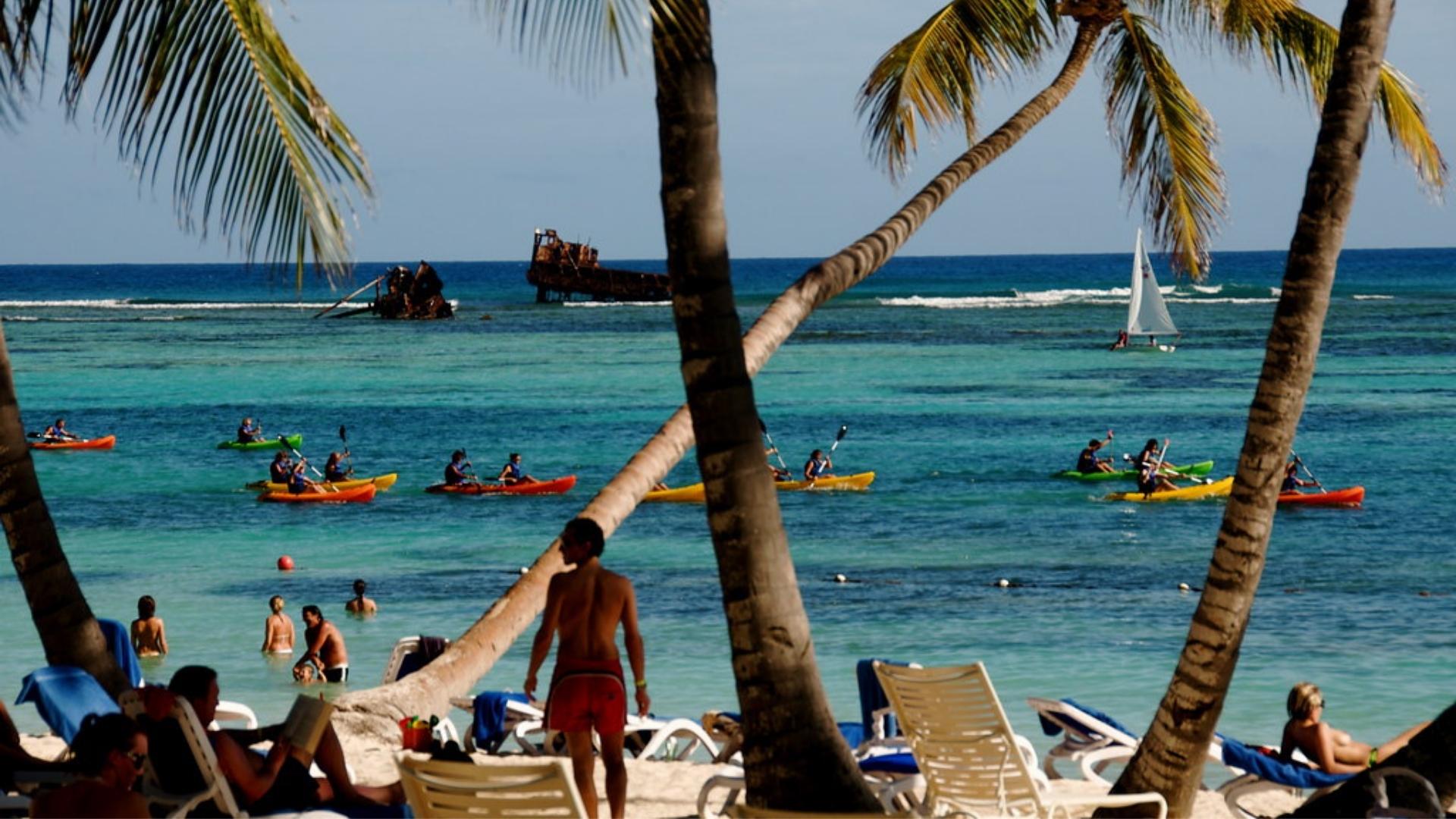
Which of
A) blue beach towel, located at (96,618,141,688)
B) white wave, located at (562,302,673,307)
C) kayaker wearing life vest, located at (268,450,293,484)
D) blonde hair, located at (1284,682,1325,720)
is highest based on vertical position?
blonde hair, located at (1284,682,1325,720)

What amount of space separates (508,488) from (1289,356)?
2415cm

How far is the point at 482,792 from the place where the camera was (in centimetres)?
480

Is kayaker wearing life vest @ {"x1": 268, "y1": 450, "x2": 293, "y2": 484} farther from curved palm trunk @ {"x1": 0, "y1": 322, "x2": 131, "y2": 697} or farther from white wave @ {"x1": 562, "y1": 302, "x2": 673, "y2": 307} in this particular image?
white wave @ {"x1": 562, "y1": 302, "x2": 673, "y2": 307}

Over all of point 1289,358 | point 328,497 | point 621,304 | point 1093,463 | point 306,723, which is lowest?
point 328,497

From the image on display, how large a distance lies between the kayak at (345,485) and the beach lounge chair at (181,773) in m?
23.5

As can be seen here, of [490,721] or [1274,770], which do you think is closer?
Result: [1274,770]

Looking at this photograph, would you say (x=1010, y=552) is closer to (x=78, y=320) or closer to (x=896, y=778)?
(x=896, y=778)

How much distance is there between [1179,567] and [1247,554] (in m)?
16.7

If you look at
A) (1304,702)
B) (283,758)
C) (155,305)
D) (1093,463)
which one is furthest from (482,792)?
(155,305)

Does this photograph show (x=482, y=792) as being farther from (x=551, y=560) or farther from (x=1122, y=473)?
(x=1122, y=473)

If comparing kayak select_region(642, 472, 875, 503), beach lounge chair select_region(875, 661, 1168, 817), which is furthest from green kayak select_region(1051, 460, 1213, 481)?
beach lounge chair select_region(875, 661, 1168, 817)

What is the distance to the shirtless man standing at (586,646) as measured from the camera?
267 inches

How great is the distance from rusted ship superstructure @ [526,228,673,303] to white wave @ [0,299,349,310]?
12539 mm

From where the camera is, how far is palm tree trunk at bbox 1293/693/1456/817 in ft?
19.9
